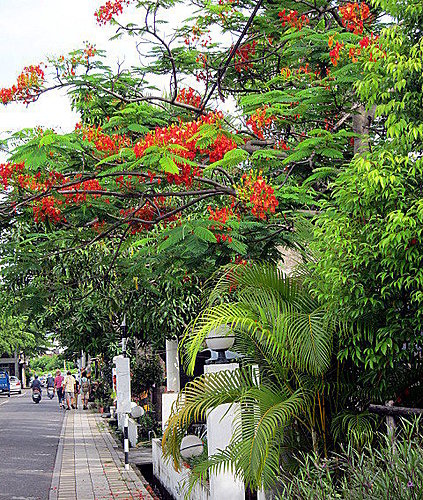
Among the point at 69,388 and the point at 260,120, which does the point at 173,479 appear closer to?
the point at 260,120

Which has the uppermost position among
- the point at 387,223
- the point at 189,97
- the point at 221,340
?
the point at 189,97

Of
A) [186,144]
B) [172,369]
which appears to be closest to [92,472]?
[172,369]

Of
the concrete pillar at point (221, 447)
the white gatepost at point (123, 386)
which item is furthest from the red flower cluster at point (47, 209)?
the white gatepost at point (123, 386)

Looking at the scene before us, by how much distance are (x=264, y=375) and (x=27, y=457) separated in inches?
469

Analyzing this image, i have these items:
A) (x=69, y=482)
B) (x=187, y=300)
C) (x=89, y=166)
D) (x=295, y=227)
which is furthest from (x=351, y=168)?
(x=187, y=300)

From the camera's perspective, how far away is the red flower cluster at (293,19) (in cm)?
1059

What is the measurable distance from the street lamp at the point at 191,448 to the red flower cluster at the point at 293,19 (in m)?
5.42

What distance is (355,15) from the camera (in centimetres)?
980

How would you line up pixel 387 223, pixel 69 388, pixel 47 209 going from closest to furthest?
pixel 387 223 < pixel 47 209 < pixel 69 388

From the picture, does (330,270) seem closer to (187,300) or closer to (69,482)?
(69,482)

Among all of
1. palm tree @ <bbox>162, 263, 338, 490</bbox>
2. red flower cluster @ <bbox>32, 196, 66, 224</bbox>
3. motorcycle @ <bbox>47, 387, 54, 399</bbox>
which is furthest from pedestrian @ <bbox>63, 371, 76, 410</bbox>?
palm tree @ <bbox>162, 263, 338, 490</bbox>

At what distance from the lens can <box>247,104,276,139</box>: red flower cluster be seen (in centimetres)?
980

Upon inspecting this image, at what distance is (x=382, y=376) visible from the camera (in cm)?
765

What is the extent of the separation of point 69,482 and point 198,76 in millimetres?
7128
